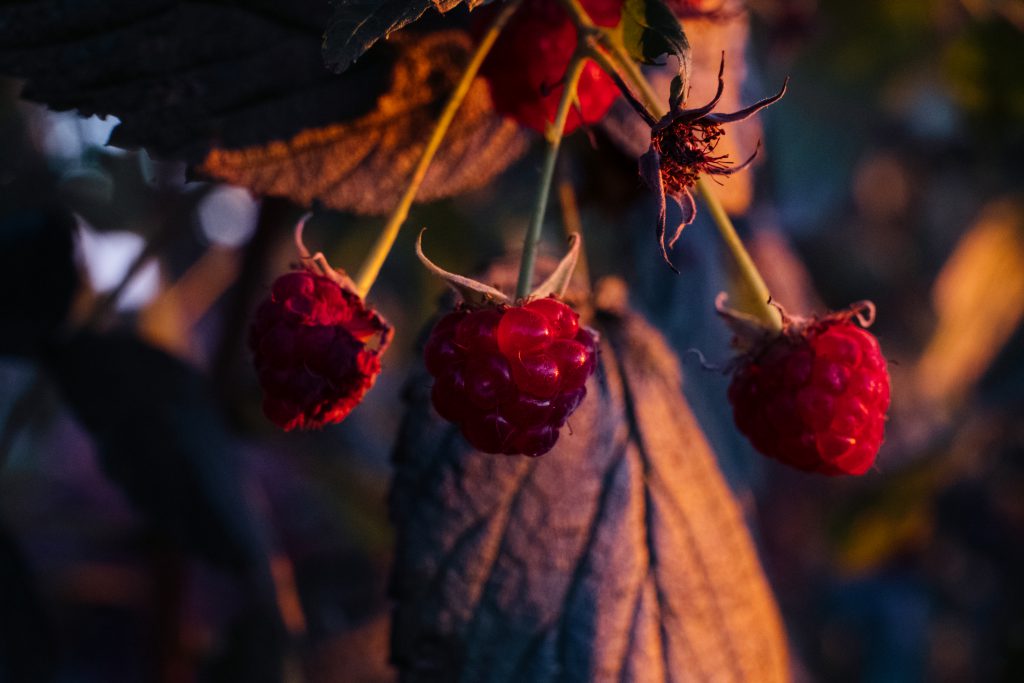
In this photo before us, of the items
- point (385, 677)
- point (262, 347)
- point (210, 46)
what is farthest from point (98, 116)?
point (385, 677)

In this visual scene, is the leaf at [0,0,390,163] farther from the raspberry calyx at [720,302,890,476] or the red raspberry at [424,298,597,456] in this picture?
the raspberry calyx at [720,302,890,476]

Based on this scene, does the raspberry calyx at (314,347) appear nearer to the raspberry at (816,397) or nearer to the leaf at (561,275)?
the leaf at (561,275)

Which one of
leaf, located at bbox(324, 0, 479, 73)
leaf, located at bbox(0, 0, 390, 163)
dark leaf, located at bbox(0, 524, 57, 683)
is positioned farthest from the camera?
dark leaf, located at bbox(0, 524, 57, 683)

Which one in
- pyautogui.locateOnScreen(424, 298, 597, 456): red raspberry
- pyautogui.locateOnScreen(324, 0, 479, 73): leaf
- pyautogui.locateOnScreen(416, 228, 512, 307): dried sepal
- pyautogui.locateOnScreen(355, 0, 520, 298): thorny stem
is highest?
pyautogui.locateOnScreen(324, 0, 479, 73): leaf

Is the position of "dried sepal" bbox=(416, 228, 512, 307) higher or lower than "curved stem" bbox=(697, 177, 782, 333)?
higher

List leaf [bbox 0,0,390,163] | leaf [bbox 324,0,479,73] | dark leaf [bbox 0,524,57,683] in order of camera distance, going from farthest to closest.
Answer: dark leaf [bbox 0,524,57,683] < leaf [bbox 0,0,390,163] < leaf [bbox 324,0,479,73]

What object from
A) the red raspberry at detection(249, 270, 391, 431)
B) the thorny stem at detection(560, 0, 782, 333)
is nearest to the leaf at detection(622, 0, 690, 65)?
the thorny stem at detection(560, 0, 782, 333)

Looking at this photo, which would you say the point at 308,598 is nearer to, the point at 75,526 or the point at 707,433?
the point at 75,526
